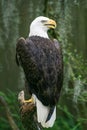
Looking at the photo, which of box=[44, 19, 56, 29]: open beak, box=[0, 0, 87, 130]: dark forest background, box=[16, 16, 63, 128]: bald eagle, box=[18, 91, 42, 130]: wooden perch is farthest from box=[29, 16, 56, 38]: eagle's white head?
box=[0, 0, 87, 130]: dark forest background

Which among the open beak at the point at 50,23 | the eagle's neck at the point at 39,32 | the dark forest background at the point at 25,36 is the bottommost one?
the dark forest background at the point at 25,36

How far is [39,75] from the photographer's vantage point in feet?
18.6

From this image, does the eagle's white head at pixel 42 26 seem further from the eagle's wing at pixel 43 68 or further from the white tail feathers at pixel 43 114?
the white tail feathers at pixel 43 114

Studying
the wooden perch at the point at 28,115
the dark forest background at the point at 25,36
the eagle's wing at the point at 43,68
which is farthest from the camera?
the dark forest background at the point at 25,36

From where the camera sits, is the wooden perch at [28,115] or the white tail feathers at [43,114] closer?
the white tail feathers at [43,114]

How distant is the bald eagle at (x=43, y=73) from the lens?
564 cm

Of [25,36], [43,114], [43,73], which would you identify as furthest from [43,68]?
[25,36]

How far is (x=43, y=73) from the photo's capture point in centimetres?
564

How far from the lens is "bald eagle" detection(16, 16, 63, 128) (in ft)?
18.5

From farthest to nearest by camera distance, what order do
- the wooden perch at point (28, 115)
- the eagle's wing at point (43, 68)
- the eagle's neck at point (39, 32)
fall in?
the eagle's neck at point (39, 32) → the wooden perch at point (28, 115) → the eagle's wing at point (43, 68)

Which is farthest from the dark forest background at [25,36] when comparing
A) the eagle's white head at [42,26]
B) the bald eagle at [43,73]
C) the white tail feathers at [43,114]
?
the white tail feathers at [43,114]

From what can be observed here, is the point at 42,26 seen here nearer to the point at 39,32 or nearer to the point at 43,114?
the point at 39,32

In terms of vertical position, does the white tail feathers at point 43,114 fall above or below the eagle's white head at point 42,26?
below

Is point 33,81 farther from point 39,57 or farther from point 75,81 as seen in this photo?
point 75,81
